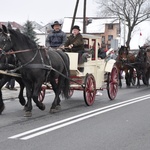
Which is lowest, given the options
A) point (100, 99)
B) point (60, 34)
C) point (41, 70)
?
point (100, 99)

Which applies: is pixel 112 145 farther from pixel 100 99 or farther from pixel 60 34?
pixel 100 99

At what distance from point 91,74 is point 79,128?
13.2 ft

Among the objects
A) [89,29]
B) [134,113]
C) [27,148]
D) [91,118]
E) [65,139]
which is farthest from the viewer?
[89,29]

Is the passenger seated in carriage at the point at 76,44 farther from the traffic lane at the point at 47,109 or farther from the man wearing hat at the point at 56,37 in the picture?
the traffic lane at the point at 47,109

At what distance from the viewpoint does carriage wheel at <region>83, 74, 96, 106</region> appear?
38.6 ft

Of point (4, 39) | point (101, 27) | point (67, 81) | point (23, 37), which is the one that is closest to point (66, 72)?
point (67, 81)

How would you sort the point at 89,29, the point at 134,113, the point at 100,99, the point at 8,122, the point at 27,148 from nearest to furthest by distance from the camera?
the point at 27,148, the point at 8,122, the point at 134,113, the point at 100,99, the point at 89,29

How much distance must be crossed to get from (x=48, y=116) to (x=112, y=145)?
329cm

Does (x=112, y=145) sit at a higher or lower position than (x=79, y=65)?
lower

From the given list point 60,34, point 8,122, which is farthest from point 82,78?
point 8,122

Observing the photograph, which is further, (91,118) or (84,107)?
(84,107)

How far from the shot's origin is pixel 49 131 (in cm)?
796

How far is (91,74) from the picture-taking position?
12.2m

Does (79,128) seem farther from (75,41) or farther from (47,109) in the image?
(75,41)
